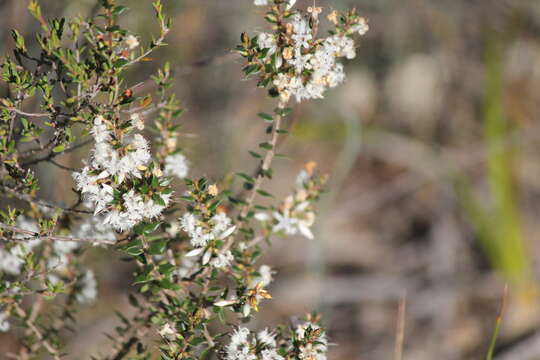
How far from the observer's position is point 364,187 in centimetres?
447

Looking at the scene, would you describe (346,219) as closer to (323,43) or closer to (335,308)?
(335,308)

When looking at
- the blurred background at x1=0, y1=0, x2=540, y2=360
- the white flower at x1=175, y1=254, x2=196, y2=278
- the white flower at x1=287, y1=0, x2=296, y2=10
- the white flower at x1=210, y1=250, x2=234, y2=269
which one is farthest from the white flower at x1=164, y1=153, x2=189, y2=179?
the blurred background at x1=0, y1=0, x2=540, y2=360

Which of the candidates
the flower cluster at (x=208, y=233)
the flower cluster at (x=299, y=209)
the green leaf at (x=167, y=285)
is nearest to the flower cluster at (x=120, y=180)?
the flower cluster at (x=208, y=233)

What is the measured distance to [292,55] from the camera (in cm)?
149

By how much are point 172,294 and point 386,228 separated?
3.04 meters

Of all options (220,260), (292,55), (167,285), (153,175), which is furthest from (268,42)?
(167,285)

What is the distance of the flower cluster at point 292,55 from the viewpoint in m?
1.48

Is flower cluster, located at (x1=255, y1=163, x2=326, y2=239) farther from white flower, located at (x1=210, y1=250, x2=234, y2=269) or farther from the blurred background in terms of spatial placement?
the blurred background

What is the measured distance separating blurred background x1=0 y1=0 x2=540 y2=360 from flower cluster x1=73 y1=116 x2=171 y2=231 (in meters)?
1.94

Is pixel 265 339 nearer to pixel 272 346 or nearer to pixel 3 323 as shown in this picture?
pixel 272 346

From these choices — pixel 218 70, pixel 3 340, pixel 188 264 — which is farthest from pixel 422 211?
pixel 3 340

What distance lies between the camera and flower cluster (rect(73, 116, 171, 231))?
4.33ft

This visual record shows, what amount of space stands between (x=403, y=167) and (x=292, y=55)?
3132mm

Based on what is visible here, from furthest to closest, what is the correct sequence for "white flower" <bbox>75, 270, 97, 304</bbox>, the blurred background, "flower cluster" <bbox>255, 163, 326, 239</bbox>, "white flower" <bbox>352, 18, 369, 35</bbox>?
the blurred background → "white flower" <bbox>75, 270, 97, 304</bbox> → "flower cluster" <bbox>255, 163, 326, 239</bbox> → "white flower" <bbox>352, 18, 369, 35</bbox>
